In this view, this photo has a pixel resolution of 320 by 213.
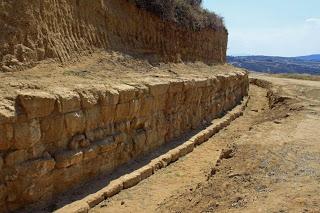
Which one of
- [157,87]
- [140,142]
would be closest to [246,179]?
[140,142]

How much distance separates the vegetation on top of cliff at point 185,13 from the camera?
1485cm

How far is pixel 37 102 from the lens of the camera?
6801mm

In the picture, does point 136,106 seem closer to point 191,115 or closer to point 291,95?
point 191,115

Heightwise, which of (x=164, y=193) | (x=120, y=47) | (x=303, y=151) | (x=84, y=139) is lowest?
(x=164, y=193)

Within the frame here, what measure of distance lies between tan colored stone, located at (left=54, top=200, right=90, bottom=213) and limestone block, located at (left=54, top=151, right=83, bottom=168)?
68cm

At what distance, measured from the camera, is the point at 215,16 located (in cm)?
2141

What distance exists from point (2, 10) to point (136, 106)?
342 centimetres

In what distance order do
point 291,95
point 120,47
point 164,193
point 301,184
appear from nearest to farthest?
point 301,184 < point 164,193 < point 120,47 < point 291,95

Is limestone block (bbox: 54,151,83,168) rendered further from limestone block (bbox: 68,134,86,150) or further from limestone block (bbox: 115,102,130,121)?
limestone block (bbox: 115,102,130,121)

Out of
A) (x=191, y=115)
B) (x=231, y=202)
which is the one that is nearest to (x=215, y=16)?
(x=191, y=115)

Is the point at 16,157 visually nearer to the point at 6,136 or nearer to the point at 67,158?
the point at 6,136

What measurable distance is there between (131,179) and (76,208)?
6.18 ft

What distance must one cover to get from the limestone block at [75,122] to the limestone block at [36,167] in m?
0.69

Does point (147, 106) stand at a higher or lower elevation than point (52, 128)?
lower
